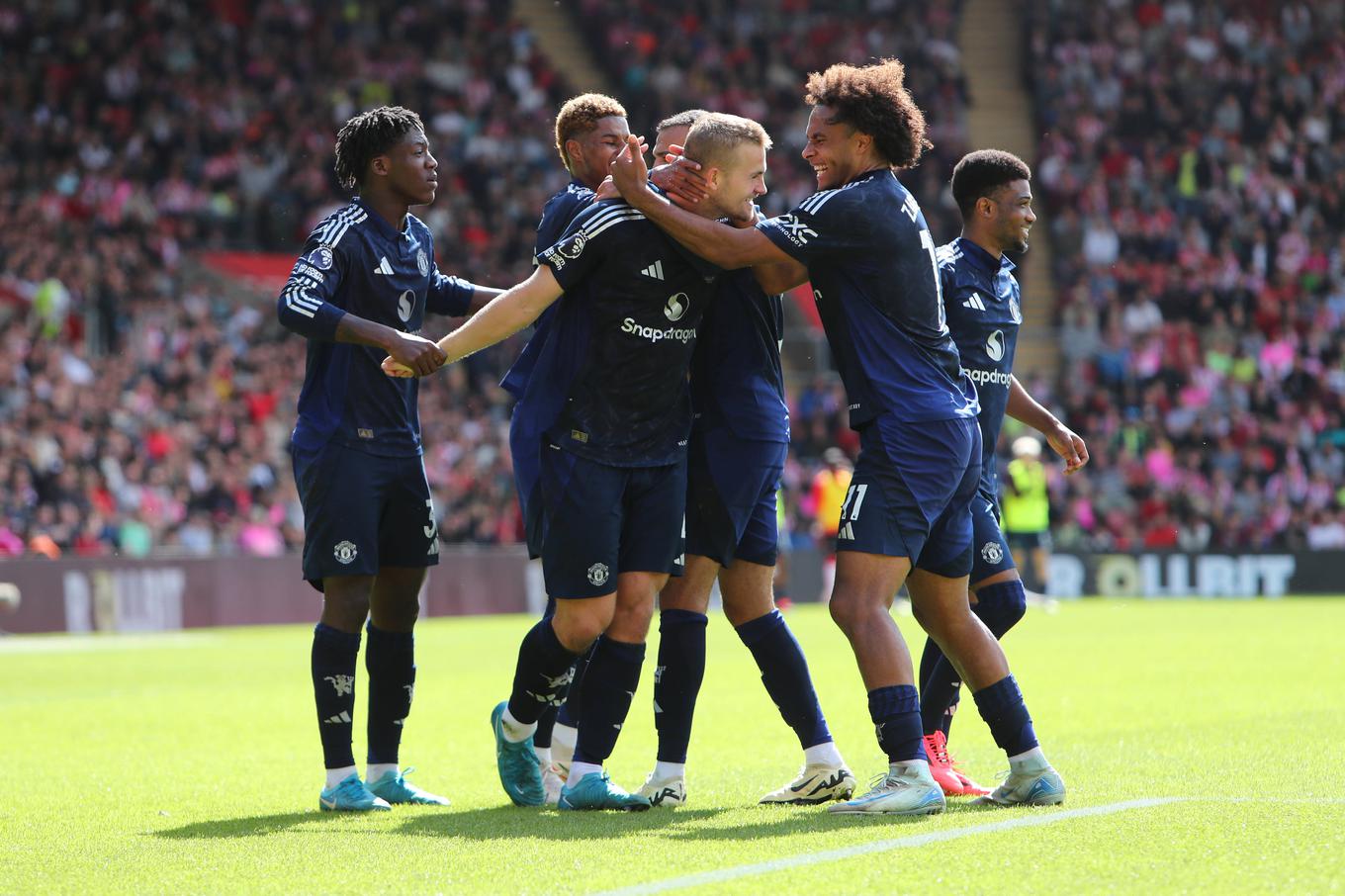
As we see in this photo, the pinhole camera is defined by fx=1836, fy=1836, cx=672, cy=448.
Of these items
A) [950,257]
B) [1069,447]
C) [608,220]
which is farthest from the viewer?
[1069,447]

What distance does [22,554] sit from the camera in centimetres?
2002

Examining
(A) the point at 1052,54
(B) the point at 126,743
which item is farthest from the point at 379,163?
(A) the point at 1052,54

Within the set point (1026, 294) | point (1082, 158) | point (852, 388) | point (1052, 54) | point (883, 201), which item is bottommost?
point (852, 388)

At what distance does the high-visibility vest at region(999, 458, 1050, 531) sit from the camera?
2261 cm

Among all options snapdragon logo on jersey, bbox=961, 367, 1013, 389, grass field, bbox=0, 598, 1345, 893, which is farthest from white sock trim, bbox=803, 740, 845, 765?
snapdragon logo on jersey, bbox=961, 367, 1013, 389

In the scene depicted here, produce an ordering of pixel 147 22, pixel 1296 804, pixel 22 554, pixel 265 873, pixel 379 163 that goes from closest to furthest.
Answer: pixel 265 873
pixel 1296 804
pixel 379 163
pixel 22 554
pixel 147 22

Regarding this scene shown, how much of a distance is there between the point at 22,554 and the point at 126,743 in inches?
449

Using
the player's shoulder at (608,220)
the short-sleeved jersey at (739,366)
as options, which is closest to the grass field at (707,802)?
the short-sleeved jersey at (739,366)

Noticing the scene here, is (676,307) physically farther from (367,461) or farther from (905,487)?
(367,461)

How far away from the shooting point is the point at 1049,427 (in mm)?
7496

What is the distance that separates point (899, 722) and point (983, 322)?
5.81ft

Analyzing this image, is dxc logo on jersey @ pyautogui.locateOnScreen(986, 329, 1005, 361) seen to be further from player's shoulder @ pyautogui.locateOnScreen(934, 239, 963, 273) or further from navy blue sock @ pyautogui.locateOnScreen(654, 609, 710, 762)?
navy blue sock @ pyautogui.locateOnScreen(654, 609, 710, 762)

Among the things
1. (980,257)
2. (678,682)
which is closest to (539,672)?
(678,682)

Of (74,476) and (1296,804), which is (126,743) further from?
(74,476)
